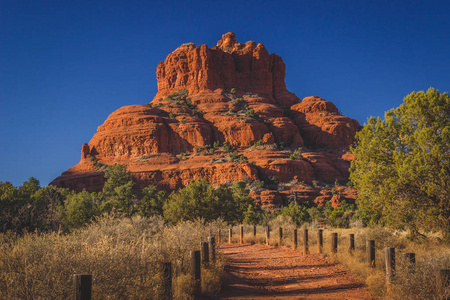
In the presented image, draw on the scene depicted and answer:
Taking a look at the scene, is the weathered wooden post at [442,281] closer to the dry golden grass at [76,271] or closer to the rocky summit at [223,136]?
the dry golden grass at [76,271]

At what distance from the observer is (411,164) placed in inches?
446

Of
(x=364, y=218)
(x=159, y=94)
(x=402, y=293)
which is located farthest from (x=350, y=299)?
(x=159, y=94)

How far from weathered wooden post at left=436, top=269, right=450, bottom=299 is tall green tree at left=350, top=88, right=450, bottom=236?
6.45 metres

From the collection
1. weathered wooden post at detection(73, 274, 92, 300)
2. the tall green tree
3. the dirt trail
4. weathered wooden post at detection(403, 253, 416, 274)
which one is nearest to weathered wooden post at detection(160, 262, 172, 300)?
weathered wooden post at detection(73, 274, 92, 300)

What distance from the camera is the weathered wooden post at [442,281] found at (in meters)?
5.38

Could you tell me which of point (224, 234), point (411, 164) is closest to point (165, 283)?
point (411, 164)

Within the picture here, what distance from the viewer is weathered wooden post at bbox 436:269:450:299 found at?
5385 mm

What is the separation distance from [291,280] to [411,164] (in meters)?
6.14

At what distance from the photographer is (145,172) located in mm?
74312

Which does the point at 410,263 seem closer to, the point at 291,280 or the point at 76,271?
the point at 291,280

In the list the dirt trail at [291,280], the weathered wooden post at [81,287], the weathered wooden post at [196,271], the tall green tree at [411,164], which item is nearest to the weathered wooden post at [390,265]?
the dirt trail at [291,280]

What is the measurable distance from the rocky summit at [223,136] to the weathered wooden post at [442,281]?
177 feet

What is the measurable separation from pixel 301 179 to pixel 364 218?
34509 millimetres

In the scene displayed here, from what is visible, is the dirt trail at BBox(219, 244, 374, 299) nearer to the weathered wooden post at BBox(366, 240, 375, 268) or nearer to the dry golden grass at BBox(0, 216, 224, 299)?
the weathered wooden post at BBox(366, 240, 375, 268)
